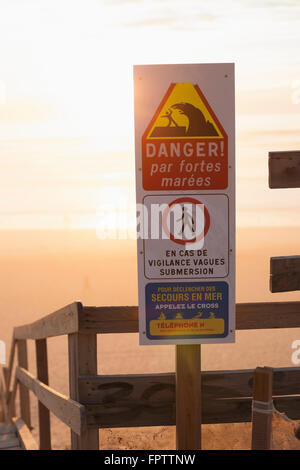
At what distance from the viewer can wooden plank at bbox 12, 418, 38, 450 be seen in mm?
8355

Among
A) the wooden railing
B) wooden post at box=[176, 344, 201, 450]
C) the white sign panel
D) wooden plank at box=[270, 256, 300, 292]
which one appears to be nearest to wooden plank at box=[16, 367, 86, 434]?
the wooden railing

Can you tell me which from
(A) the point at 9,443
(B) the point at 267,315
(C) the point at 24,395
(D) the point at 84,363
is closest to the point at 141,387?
(D) the point at 84,363

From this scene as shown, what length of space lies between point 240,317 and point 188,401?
0.74 meters

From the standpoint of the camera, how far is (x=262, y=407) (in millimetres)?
3623

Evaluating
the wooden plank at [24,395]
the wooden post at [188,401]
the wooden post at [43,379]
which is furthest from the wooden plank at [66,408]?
the wooden plank at [24,395]

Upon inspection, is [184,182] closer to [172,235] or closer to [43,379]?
[172,235]

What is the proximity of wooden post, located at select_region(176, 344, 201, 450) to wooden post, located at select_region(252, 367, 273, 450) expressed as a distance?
76 cm

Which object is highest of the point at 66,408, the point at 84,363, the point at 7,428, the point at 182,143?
the point at 182,143

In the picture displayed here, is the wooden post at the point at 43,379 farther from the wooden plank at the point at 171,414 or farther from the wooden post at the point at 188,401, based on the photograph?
the wooden post at the point at 188,401

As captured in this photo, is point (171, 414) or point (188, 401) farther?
point (171, 414)

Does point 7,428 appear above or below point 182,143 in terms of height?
below
